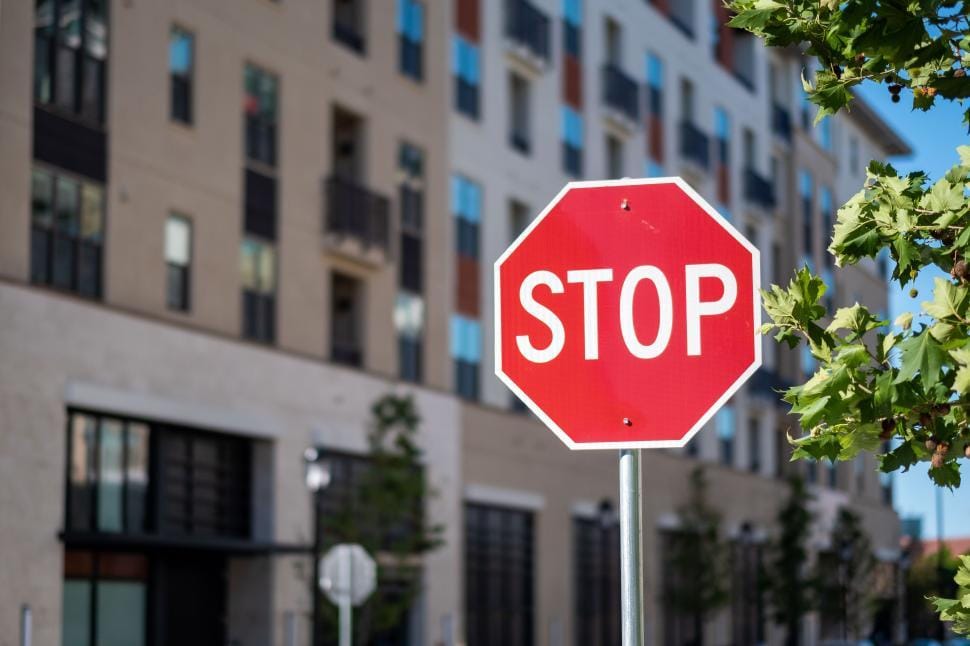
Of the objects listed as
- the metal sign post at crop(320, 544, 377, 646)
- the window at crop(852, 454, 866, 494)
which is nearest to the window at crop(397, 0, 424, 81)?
the metal sign post at crop(320, 544, 377, 646)

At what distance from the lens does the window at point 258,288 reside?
32625 millimetres

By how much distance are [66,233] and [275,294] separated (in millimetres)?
6113

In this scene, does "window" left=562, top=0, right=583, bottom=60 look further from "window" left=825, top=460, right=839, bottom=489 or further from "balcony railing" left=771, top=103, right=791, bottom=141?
"window" left=825, top=460, right=839, bottom=489

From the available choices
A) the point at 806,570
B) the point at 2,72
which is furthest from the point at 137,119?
the point at 806,570

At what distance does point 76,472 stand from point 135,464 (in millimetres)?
1679

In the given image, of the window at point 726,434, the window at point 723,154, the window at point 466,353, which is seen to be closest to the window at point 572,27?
the window at point 466,353

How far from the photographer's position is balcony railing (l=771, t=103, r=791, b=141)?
64.1m

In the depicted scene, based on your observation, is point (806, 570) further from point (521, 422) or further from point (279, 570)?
point (279, 570)

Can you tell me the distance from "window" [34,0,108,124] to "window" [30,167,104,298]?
1.16 meters

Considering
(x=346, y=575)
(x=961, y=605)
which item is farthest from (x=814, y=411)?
(x=346, y=575)

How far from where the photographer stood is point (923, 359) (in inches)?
167

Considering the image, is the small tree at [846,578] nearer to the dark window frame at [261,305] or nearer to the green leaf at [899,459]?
the dark window frame at [261,305]

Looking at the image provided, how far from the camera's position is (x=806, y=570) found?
204 ft

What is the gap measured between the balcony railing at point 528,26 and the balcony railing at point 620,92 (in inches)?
157
